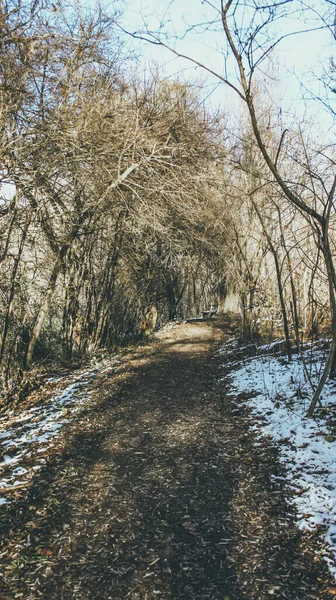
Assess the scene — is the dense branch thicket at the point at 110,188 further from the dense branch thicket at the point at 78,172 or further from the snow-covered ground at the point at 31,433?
the snow-covered ground at the point at 31,433

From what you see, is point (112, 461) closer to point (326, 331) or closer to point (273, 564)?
point (273, 564)

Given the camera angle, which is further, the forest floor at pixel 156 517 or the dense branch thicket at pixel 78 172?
the dense branch thicket at pixel 78 172

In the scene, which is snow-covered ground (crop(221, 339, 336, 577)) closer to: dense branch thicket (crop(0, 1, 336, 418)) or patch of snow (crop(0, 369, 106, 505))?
dense branch thicket (crop(0, 1, 336, 418))

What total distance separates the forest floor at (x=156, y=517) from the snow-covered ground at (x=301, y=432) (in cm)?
13

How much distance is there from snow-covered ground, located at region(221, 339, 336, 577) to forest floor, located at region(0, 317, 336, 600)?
0.44 feet

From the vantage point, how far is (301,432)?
480 cm

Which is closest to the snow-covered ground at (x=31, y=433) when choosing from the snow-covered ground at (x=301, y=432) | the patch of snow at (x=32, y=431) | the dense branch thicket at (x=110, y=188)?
the patch of snow at (x=32, y=431)

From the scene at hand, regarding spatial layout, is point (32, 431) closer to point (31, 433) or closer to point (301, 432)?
point (31, 433)

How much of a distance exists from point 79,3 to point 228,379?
23.5 feet

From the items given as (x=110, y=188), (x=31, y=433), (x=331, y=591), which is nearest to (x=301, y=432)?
(x=331, y=591)

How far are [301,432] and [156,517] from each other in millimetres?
2162

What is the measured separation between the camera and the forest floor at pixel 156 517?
2701 mm

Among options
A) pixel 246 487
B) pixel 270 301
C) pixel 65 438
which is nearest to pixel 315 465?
pixel 246 487

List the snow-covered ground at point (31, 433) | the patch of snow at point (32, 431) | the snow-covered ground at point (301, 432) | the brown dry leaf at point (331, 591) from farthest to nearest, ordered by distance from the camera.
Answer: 1. the patch of snow at point (32, 431)
2. the snow-covered ground at point (31, 433)
3. the snow-covered ground at point (301, 432)
4. the brown dry leaf at point (331, 591)
